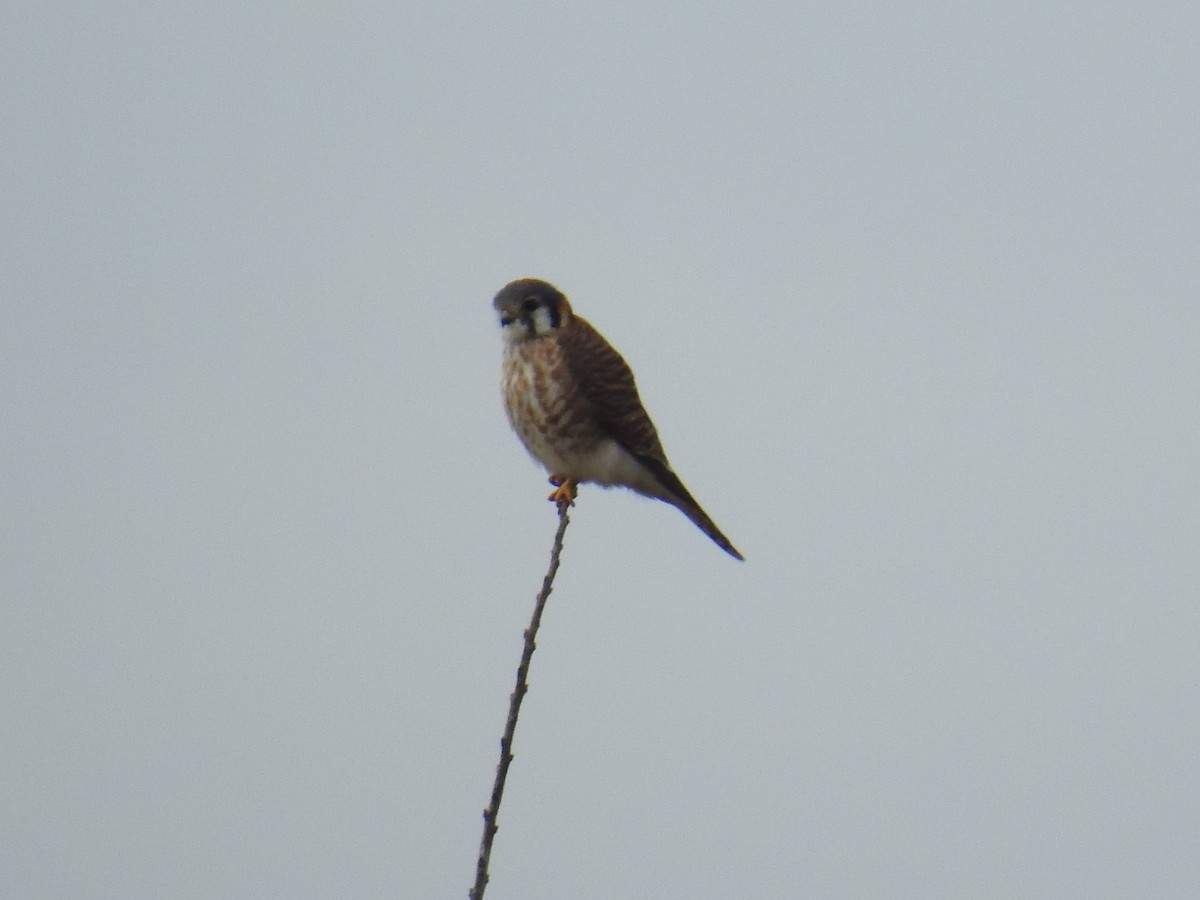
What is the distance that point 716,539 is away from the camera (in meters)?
6.58

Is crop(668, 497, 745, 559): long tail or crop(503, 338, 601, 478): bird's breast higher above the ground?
crop(503, 338, 601, 478): bird's breast

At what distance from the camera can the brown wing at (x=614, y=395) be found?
21.1 feet

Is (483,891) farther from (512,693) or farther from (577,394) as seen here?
(577,394)

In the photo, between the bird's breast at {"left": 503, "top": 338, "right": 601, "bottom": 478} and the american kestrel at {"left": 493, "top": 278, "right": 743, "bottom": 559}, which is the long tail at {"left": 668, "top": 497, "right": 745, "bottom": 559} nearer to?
the american kestrel at {"left": 493, "top": 278, "right": 743, "bottom": 559}

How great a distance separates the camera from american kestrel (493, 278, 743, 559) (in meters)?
6.39

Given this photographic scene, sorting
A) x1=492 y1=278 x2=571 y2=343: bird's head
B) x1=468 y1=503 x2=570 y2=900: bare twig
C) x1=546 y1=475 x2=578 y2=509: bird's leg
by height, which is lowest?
x1=468 y1=503 x2=570 y2=900: bare twig

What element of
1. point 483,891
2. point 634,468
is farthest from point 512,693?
point 634,468

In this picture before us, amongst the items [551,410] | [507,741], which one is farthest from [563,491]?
[507,741]

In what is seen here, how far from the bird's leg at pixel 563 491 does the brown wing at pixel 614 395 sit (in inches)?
9.9

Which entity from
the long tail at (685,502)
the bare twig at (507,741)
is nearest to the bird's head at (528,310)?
the long tail at (685,502)

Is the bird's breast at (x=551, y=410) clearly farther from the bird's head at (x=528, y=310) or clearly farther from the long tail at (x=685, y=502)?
the long tail at (x=685, y=502)

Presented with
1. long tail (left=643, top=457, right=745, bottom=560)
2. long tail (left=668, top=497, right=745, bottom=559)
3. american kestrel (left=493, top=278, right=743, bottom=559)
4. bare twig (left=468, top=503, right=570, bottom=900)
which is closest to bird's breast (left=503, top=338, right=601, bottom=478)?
american kestrel (left=493, top=278, right=743, bottom=559)

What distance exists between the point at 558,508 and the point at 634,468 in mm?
566

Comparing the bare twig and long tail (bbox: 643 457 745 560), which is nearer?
the bare twig
